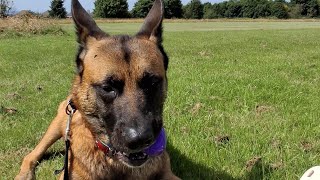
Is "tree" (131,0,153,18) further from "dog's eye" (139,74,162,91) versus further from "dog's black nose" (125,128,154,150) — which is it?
"dog's black nose" (125,128,154,150)

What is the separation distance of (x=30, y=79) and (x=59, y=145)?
4.73 meters

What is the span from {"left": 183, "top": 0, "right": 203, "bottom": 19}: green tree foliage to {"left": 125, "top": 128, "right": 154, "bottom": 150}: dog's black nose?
8322 centimetres

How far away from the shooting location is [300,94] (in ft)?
22.7

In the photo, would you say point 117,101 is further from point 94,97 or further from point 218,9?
point 218,9

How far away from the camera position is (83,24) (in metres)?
3.48

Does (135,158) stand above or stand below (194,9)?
above

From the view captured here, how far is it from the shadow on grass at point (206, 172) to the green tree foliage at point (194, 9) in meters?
81.9

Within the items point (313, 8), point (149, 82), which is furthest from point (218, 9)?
point (149, 82)

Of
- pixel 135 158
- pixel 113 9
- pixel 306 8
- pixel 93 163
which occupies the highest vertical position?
pixel 135 158

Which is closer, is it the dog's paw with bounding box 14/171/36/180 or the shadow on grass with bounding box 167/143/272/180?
the shadow on grass with bounding box 167/143/272/180

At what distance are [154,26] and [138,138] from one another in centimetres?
125

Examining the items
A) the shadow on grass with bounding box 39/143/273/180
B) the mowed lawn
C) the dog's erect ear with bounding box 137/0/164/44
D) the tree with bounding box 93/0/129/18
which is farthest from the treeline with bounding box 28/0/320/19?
the dog's erect ear with bounding box 137/0/164/44

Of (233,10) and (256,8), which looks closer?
(256,8)

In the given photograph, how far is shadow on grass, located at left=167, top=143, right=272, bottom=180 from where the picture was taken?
4.02 metres
